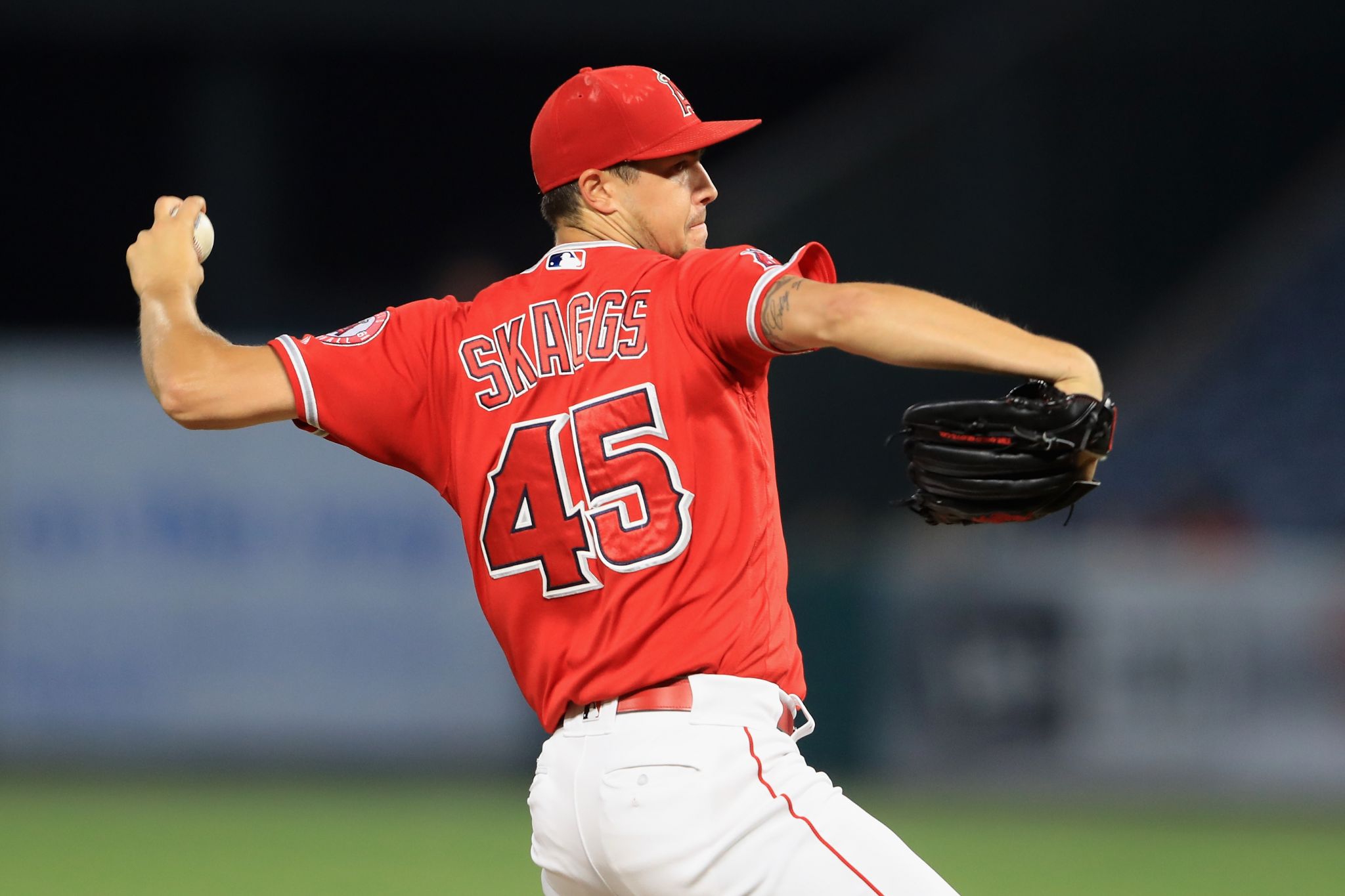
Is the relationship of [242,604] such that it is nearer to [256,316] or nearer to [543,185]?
[256,316]

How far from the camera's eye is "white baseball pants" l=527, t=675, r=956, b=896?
262 centimetres

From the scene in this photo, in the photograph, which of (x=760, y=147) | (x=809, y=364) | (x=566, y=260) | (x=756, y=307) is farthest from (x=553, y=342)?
(x=760, y=147)

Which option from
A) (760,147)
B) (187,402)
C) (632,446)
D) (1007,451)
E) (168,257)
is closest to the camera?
(1007,451)

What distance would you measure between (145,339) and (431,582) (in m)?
6.69

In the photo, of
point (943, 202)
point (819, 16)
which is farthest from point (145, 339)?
point (819, 16)

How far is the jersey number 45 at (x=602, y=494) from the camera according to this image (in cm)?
278

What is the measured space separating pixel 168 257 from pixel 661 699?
1.26 meters

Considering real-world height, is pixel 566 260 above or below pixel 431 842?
above

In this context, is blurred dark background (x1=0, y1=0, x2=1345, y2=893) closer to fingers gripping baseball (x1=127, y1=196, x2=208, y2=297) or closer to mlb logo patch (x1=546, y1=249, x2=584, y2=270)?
mlb logo patch (x1=546, y1=249, x2=584, y2=270)

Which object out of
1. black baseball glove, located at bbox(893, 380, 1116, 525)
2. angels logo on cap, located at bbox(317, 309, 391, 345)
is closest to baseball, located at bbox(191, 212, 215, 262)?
angels logo on cap, located at bbox(317, 309, 391, 345)

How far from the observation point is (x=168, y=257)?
317 cm

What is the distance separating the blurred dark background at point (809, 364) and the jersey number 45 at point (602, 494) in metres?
4.55

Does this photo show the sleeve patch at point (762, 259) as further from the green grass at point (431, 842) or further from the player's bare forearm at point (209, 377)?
the green grass at point (431, 842)

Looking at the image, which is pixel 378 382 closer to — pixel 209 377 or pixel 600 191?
pixel 209 377
